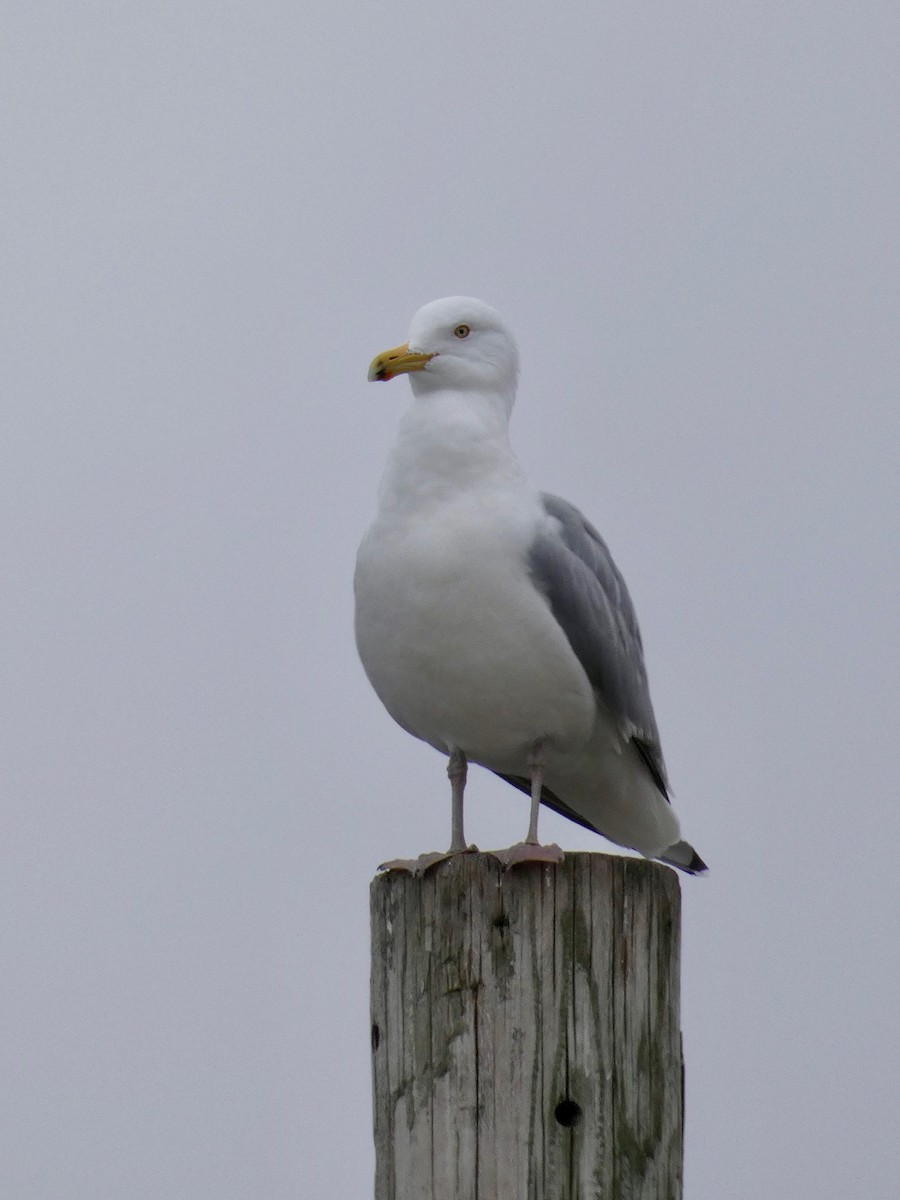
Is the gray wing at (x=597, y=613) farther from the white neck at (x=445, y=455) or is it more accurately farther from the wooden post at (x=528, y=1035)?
the wooden post at (x=528, y=1035)

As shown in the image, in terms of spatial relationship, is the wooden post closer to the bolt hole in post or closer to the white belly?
the bolt hole in post

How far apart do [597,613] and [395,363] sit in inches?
48.9

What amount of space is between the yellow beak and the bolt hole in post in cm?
327

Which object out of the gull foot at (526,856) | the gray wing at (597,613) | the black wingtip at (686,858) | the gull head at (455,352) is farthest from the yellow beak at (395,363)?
the gull foot at (526,856)

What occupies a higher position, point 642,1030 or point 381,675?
point 381,675

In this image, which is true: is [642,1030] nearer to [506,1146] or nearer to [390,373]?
[506,1146]

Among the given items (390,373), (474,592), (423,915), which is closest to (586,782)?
(474,592)

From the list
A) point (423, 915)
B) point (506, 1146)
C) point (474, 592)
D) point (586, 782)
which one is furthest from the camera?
point (586, 782)

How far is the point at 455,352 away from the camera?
23.9ft

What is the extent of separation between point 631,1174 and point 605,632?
258 centimetres

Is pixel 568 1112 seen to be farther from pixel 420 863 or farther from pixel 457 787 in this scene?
pixel 457 787

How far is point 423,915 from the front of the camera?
5.02 metres

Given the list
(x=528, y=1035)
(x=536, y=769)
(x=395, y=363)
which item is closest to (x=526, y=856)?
(x=528, y=1035)

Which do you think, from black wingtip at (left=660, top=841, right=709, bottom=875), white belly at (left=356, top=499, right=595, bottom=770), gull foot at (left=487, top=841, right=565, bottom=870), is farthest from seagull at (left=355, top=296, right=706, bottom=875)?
gull foot at (left=487, top=841, right=565, bottom=870)
